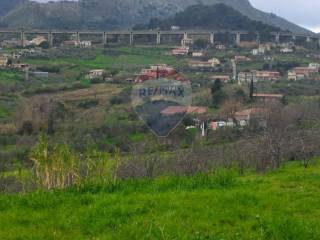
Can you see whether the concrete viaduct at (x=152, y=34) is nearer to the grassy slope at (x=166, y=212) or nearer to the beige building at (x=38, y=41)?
the beige building at (x=38, y=41)

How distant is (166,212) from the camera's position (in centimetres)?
528

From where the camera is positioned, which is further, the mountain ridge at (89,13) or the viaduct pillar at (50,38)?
the mountain ridge at (89,13)

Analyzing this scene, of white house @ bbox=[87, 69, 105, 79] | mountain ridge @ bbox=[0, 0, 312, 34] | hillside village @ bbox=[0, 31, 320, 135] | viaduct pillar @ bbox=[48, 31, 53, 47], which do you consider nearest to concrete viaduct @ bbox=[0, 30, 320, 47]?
viaduct pillar @ bbox=[48, 31, 53, 47]

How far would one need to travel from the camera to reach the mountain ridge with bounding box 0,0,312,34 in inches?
5094

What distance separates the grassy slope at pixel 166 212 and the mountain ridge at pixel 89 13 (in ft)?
368

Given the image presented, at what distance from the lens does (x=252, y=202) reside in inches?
228

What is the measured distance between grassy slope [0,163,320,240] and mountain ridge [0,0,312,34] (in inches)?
4410

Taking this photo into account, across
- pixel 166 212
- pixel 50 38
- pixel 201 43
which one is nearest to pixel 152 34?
pixel 201 43

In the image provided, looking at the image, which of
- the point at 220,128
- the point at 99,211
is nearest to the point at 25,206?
the point at 99,211

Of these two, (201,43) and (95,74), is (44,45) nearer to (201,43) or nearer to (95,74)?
(201,43)

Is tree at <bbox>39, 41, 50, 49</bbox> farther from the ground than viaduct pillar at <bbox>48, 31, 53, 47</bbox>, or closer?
closer

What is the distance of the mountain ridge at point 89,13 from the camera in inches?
5094

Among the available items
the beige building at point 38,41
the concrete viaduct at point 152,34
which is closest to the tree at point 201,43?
the concrete viaduct at point 152,34

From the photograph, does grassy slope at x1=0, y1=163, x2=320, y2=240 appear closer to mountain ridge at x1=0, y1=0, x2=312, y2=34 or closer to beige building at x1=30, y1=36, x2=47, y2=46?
beige building at x1=30, y1=36, x2=47, y2=46
